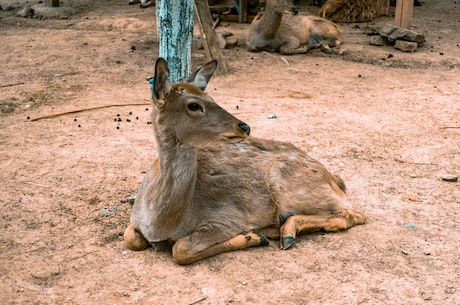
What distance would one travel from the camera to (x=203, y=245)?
4668 millimetres

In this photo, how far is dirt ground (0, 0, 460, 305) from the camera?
432 centimetres

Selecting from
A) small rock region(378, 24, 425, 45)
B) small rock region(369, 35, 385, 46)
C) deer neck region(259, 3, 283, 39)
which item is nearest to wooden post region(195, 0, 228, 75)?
deer neck region(259, 3, 283, 39)

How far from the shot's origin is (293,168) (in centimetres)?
527

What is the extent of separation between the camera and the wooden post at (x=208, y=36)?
1027cm

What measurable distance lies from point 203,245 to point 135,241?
0.52 meters

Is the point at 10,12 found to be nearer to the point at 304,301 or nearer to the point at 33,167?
the point at 33,167

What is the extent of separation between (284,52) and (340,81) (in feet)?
7.17

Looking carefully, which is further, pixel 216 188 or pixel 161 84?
pixel 216 188

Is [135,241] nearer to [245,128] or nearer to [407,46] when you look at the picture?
[245,128]

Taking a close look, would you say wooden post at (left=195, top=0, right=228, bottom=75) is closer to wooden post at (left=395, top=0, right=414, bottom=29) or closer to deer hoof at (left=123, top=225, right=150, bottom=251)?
wooden post at (left=395, top=0, right=414, bottom=29)

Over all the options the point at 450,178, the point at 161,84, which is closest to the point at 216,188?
the point at 161,84

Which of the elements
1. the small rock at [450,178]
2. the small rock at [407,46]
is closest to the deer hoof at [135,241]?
the small rock at [450,178]

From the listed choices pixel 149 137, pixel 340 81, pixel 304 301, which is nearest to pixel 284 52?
pixel 340 81

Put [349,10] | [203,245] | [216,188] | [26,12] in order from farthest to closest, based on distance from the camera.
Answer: [349,10] < [26,12] < [216,188] < [203,245]
